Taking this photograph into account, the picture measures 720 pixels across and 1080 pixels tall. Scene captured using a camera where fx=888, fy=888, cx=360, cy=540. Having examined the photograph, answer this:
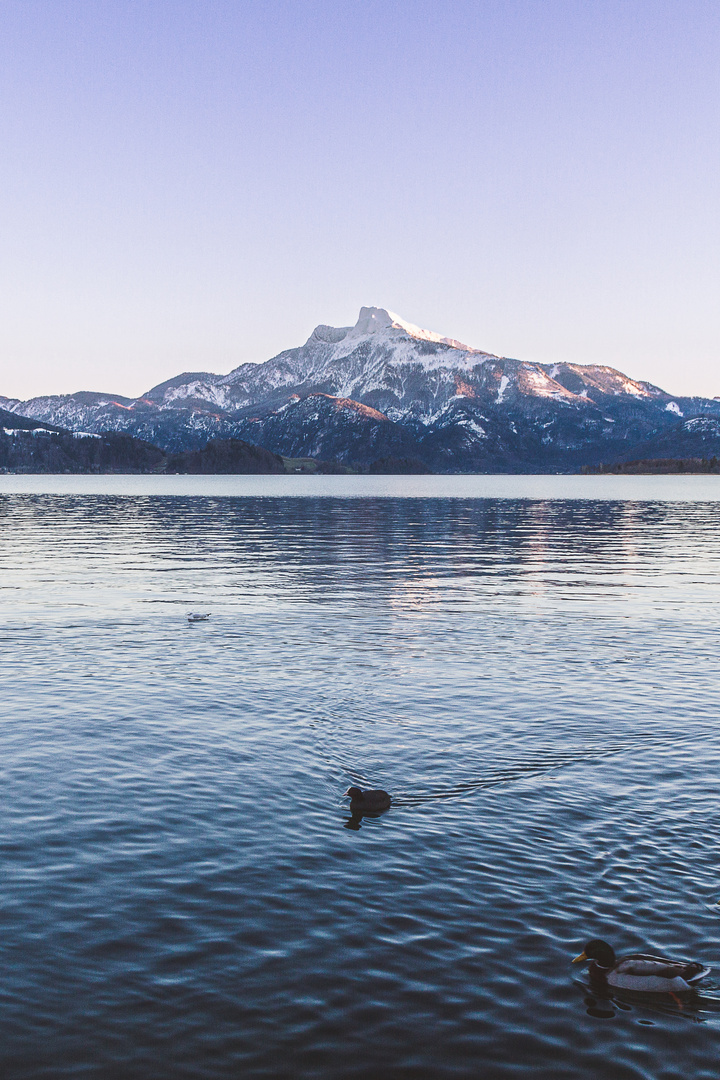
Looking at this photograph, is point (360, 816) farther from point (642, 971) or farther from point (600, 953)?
point (642, 971)

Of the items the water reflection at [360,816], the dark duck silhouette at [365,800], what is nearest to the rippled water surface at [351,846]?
the water reflection at [360,816]

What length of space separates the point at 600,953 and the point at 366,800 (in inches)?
323

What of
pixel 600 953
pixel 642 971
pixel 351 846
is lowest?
pixel 351 846

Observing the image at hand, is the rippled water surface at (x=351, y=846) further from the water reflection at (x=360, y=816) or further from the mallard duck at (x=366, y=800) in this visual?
the mallard duck at (x=366, y=800)

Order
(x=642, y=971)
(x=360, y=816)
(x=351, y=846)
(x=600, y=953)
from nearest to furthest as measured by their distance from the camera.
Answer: (x=642, y=971)
(x=600, y=953)
(x=351, y=846)
(x=360, y=816)

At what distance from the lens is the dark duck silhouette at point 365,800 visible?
21.9 meters

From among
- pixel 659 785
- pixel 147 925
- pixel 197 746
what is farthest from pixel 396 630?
pixel 147 925

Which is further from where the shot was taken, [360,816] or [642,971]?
[360,816]

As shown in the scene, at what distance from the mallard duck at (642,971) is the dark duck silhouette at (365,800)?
26.1ft

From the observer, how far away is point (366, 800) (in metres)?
21.9

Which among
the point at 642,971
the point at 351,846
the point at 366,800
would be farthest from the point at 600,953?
the point at 366,800

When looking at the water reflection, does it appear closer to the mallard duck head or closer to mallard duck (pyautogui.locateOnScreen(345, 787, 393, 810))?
mallard duck (pyautogui.locateOnScreen(345, 787, 393, 810))

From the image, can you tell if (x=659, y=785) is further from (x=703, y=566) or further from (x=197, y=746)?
(x=703, y=566)

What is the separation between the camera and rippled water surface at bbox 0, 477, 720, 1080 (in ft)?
43.8
